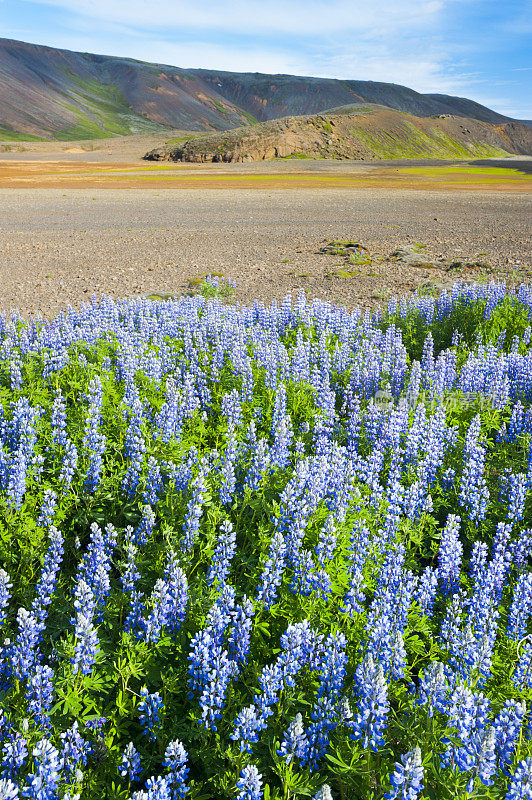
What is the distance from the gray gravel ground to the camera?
534 inches

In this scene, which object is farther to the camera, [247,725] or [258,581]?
[258,581]

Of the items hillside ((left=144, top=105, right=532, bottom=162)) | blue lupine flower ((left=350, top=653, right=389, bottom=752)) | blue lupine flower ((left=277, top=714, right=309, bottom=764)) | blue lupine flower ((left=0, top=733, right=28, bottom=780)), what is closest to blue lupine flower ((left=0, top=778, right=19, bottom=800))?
blue lupine flower ((left=0, top=733, right=28, bottom=780))

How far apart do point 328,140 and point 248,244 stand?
8642cm

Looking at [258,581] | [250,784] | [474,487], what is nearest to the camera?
[250,784]

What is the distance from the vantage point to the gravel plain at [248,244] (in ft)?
44.3

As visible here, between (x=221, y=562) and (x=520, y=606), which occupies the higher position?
(x=221, y=562)

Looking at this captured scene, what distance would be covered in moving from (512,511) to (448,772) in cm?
236

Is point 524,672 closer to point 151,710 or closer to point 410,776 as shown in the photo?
point 410,776

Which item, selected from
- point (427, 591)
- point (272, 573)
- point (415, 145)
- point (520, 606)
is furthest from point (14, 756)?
point (415, 145)

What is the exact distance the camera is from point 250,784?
86.5 inches

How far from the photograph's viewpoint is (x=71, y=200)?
3709cm

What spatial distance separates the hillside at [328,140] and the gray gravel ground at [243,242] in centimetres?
5405

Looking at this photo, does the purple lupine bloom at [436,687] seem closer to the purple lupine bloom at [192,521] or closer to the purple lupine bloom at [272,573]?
the purple lupine bloom at [272,573]

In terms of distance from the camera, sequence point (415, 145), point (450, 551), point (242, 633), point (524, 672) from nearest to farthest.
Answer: point (242, 633), point (524, 672), point (450, 551), point (415, 145)
